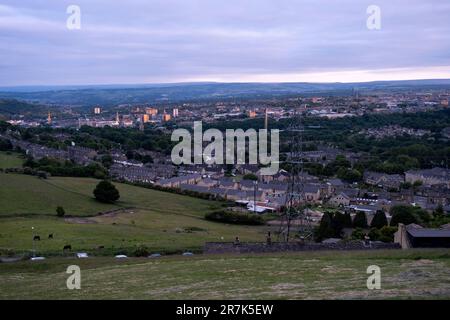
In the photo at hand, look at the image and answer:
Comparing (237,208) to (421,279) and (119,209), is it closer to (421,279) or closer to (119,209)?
(119,209)

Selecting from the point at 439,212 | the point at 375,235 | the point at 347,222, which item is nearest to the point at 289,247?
the point at 375,235

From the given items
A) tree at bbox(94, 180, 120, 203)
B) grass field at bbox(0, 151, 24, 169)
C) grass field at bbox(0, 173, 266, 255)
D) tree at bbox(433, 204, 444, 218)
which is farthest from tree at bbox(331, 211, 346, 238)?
grass field at bbox(0, 151, 24, 169)

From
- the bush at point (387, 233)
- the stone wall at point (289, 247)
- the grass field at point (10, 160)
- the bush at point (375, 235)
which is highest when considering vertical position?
the stone wall at point (289, 247)

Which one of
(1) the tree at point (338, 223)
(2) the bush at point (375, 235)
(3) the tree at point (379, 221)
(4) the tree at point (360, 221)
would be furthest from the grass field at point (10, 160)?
(2) the bush at point (375, 235)

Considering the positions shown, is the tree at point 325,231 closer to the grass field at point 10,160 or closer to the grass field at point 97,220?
the grass field at point 97,220

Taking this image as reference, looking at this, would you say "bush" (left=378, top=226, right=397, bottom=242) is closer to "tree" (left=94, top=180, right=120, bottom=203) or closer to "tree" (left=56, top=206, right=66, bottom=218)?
"tree" (left=56, top=206, right=66, bottom=218)
